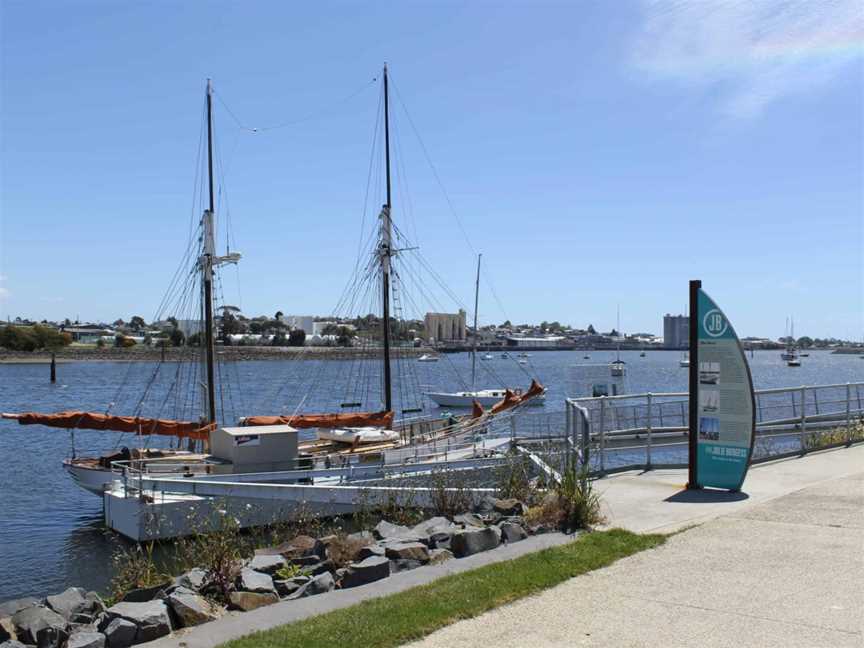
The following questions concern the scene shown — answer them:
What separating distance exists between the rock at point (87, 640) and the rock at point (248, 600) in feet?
3.86

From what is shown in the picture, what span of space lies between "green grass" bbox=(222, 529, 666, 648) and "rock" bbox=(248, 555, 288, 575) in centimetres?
174

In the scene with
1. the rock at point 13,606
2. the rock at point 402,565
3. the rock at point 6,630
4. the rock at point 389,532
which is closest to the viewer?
the rock at point 6,630

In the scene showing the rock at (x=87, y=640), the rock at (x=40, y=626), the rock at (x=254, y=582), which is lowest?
the rock at (x=40, y=626)

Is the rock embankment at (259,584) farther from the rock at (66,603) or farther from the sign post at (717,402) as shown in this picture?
the sign post at (717,402)

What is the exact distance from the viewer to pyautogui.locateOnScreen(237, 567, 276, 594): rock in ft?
27.0

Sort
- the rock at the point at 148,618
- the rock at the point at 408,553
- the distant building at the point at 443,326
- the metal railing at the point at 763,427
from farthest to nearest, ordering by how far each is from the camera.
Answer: the distant building at the point at 443,326, the metal railing at the point at 763,427, the rock at the point at 408,553, the rock at the point at 148,618

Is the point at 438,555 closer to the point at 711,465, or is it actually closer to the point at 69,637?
the point at 69,637

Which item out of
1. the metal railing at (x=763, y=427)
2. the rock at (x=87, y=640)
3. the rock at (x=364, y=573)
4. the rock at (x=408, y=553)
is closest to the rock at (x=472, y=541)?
the rock at (x=408, y=553)

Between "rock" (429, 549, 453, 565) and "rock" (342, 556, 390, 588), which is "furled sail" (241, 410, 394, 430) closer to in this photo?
"rock" (429, 549, 453, 565)

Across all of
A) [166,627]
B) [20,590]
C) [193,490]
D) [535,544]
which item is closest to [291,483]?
[193,490]

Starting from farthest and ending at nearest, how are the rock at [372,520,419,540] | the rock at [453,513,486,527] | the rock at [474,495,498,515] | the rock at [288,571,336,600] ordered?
1. the rock at [474,495,498,515]
2. the rock at [453,513,486,527]
3. the rock at [372,520,419,540]
4. the rock at [288,571,336,600]

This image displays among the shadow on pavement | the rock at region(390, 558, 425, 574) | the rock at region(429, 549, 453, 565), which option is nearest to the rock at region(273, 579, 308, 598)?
the rock at region(390, 558, 425, 574)

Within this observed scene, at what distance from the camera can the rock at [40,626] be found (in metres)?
7.70

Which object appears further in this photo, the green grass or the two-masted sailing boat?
the two-masted sailing boat
